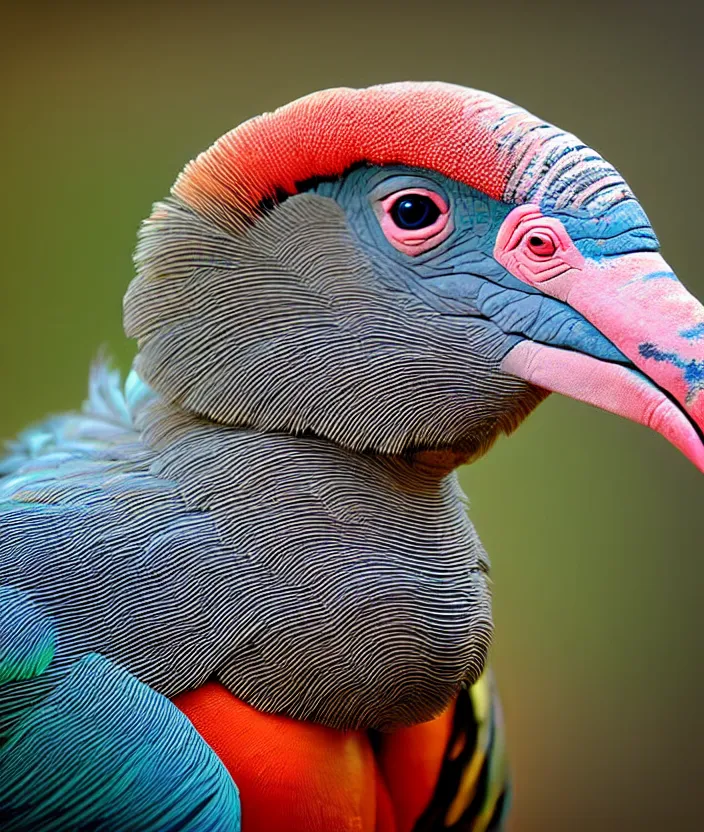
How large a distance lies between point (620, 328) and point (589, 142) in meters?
1.17

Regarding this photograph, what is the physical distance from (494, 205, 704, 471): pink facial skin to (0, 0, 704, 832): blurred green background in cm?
95

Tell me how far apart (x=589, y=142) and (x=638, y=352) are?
1173 mm

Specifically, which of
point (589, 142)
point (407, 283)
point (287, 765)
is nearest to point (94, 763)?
point (287, 765)

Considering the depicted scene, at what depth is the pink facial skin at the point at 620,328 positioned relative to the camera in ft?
2.16

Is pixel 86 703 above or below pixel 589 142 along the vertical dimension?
below

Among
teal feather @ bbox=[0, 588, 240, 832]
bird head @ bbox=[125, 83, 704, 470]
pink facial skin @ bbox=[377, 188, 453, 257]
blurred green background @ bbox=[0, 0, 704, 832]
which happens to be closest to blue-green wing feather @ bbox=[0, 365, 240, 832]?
teal feather @ bbox=[0, 588, 240, 832]

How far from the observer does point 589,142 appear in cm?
175

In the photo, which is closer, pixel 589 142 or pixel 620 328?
pixel 620 328

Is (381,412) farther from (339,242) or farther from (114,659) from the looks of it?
(114,659)

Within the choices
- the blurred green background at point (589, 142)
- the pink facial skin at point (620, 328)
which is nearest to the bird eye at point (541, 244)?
the pink facial skin at point (620, 328)

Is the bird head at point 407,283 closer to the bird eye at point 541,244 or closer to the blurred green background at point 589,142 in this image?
the bird eye at point 541,244

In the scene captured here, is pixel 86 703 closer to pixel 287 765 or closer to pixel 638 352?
pixel 287 765

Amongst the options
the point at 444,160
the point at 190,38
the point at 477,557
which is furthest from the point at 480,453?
the point at 190,38

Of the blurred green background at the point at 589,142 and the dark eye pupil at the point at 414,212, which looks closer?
the dark eye pupil at the point at 414,212
